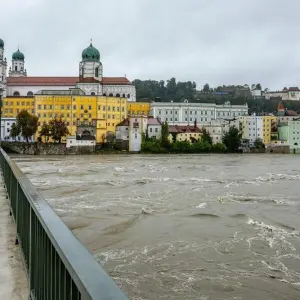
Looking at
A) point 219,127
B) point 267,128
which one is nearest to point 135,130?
point 219,127

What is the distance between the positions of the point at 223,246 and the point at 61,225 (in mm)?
7879

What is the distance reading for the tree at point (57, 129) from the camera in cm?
7371

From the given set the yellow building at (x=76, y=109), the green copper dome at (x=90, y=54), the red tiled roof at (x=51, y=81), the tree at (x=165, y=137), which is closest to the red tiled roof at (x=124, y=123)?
the yellow building at (x=76, y=109)

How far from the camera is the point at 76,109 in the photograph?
265 ft

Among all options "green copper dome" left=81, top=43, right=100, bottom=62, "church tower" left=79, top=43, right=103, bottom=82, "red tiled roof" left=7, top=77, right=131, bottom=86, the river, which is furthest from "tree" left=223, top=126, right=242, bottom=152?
the river

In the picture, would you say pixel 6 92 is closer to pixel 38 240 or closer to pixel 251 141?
pixel 251 141

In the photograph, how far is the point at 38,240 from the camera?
2.99 m

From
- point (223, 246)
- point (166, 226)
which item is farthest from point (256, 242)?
point (166, 226)

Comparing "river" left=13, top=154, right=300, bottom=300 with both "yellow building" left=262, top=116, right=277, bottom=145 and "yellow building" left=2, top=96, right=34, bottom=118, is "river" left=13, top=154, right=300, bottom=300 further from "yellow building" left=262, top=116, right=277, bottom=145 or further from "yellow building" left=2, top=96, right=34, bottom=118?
"yellow building" left=262, top=116, right=277, bottom=145

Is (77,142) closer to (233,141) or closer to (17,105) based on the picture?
(17,105)

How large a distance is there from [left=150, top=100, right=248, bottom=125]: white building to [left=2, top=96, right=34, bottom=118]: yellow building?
2577cm

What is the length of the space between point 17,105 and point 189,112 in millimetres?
36772

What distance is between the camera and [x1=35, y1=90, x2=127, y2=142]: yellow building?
80.6m

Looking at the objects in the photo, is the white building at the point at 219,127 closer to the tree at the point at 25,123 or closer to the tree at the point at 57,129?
the tree at the point at 57,129
